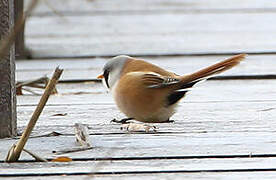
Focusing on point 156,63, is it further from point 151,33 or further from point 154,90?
point 154,90

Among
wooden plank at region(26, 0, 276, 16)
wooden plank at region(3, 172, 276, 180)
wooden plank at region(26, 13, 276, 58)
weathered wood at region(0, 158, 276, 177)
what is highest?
wooden plank at region(26, 0, 276, 16)

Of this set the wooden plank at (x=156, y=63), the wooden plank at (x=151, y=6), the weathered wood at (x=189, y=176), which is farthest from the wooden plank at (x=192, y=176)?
the wooden plank at (x=151, y=6)

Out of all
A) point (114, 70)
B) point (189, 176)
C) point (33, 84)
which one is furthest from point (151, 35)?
point (189, 176)

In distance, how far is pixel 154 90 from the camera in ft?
8.52

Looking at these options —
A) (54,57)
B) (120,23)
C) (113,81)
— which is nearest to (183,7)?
(120,23)

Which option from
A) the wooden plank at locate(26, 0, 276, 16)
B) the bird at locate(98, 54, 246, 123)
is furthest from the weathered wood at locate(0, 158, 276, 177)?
the wooden plank at locate(26, 0, 276, 16)

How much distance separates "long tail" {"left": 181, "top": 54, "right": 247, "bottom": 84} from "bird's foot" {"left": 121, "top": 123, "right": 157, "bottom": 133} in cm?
20

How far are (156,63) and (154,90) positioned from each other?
1428 mm

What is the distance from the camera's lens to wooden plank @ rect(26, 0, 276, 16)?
6.33 meters

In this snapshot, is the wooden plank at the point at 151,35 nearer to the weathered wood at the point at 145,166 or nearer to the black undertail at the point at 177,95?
the black undertail at the point at 177,95

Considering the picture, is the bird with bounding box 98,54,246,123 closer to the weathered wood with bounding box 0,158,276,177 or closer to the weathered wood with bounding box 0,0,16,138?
the weathered wood with bounding box 0,0,16,138

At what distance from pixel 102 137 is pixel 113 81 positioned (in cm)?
43

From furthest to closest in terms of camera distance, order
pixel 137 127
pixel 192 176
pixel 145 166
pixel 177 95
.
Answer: pixel 177 95 → pixel 137 127 → pixel 145 166 → pixel 192 176

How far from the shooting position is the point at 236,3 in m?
6.77
